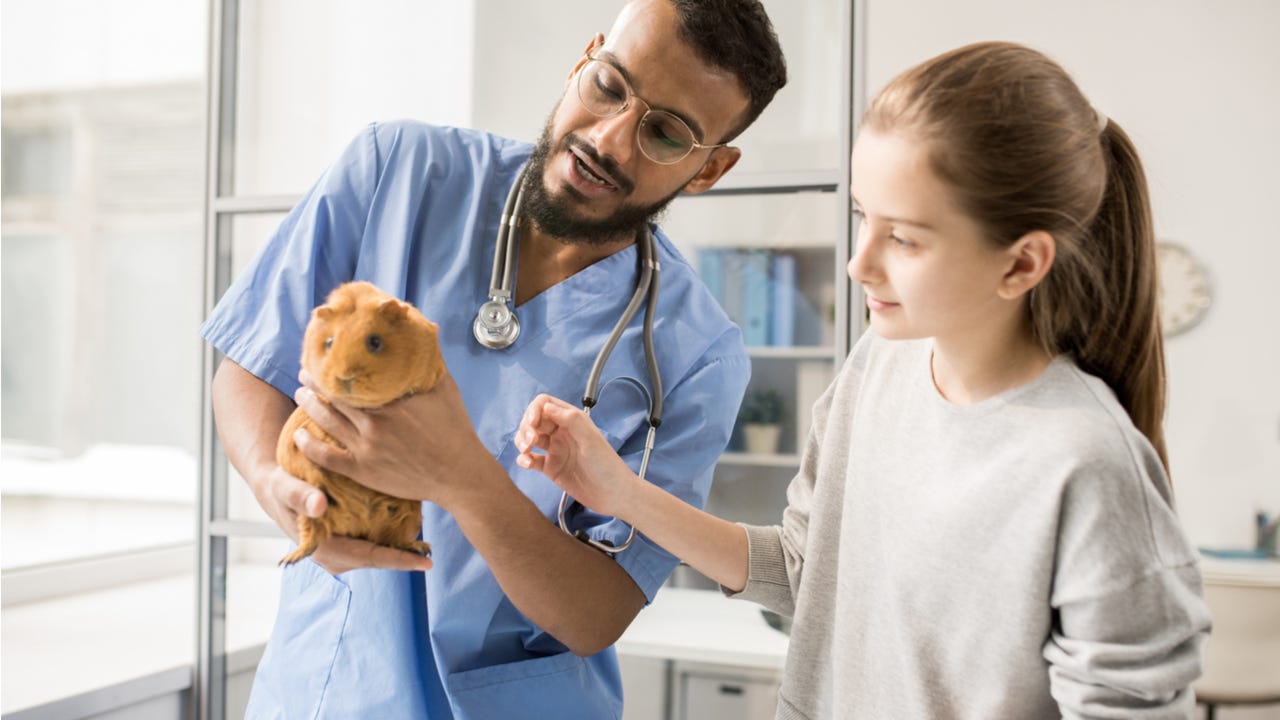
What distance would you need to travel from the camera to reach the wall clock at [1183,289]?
3.53m

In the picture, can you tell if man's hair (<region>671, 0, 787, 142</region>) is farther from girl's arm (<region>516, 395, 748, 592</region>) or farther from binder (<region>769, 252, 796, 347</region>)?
girl's arm (<region>516, 395, 748, 592</region>)

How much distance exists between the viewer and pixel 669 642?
160 cm

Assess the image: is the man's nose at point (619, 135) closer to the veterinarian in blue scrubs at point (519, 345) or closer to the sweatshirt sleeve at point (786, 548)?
the veterinarian in blue scrubs at point (519, 345)

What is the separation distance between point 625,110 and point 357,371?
0.54 meters

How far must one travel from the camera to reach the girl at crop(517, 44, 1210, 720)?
0.67 meters

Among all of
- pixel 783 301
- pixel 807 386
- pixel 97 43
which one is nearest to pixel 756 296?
pixel 783 301

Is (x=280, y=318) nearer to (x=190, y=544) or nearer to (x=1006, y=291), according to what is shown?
(x=1006, y=291)

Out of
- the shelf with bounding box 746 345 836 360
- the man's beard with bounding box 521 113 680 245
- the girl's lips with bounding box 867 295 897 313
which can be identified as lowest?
the shelf with bounding box 746 345 836 360

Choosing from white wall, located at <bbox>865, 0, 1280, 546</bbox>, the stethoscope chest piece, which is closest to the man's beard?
the stethoscope chest piece

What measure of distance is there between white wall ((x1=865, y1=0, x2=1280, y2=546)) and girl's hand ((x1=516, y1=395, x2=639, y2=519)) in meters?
3.19

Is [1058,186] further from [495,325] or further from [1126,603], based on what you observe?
[495,325]

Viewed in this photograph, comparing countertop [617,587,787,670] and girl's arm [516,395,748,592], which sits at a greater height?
girl's arm [516,395,748,592]

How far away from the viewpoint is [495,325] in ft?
3.42

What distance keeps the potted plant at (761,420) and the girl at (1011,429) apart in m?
0.72
